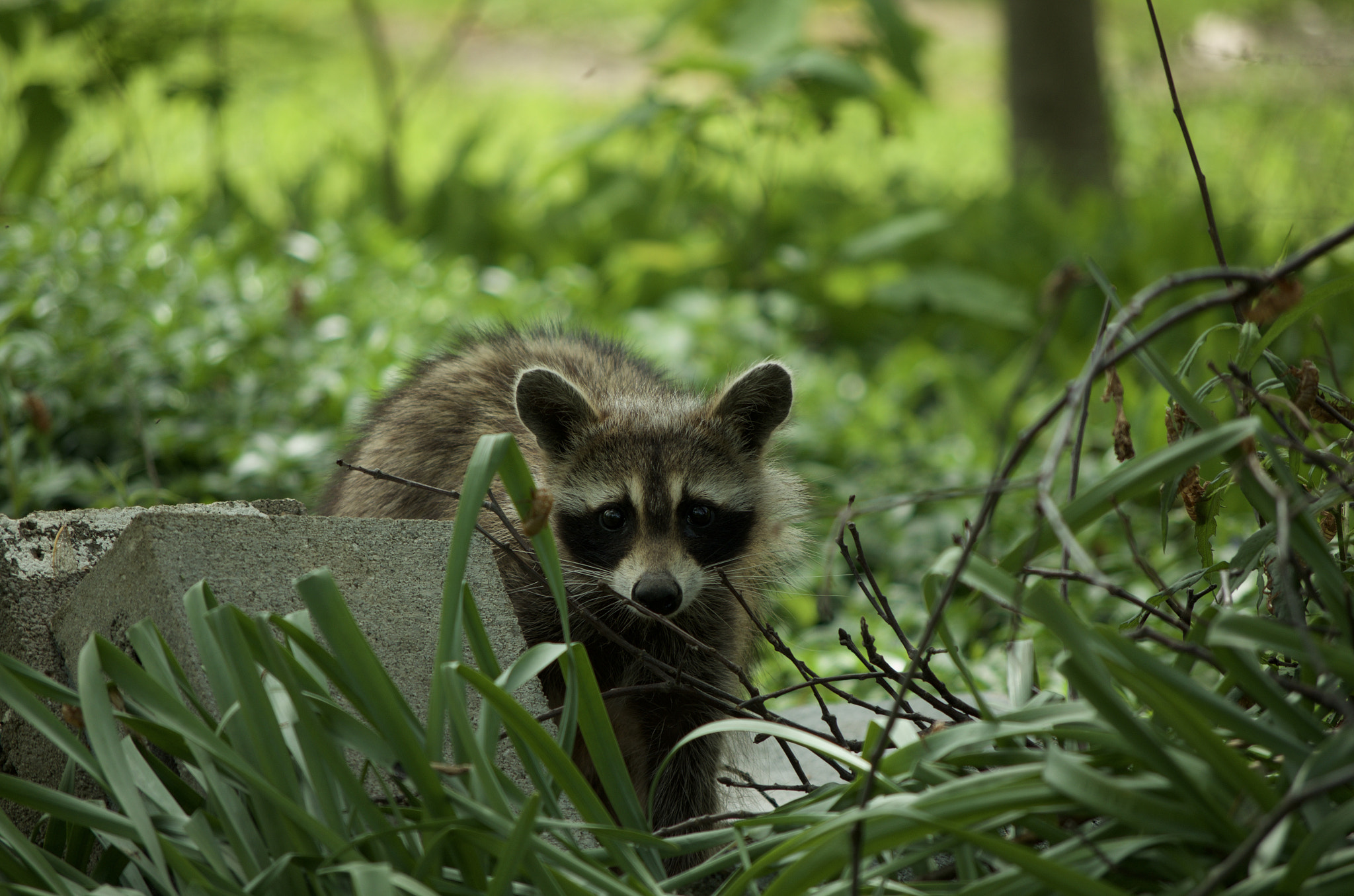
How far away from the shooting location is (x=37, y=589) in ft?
7.23

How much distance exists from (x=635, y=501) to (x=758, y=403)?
492mm

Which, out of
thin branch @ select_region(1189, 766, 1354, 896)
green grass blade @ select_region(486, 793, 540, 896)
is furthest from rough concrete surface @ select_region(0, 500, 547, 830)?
thin branch @ select_region(1189, 766, 1354, 896)

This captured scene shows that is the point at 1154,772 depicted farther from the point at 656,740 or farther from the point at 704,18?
the point at 704,18

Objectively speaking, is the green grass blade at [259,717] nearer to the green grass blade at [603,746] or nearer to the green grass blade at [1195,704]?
the green grass blade at [603,746]

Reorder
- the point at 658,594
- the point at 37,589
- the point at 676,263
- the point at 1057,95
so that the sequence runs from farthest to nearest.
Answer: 1. the point at 1057,95
2. the point at 676,263
3. the point at 658,594
4. the point at 37,589

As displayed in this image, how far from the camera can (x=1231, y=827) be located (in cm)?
145

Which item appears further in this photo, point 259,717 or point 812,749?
point 812,749

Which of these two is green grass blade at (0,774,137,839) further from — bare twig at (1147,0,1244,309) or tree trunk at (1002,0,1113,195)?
tree trunk at (1002,0,1113,195)

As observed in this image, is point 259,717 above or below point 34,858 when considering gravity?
above

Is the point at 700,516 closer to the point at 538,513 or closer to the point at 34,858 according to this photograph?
the point at 538,513

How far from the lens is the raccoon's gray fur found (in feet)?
8.88

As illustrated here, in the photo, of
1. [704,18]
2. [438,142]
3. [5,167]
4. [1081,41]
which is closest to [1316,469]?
[704,18]

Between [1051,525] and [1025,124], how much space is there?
9307 mm

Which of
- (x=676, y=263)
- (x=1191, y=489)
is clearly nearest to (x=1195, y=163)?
(x=1191, y=489)
